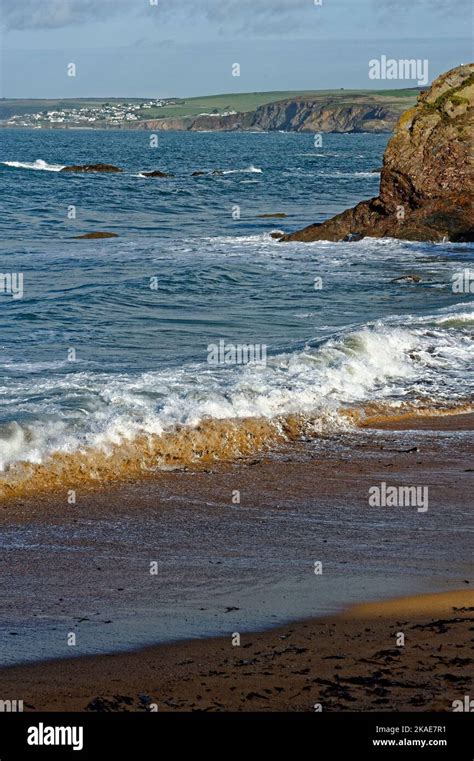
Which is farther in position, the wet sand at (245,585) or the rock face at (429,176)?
the rock face at (429,176)

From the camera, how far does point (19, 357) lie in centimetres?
1280

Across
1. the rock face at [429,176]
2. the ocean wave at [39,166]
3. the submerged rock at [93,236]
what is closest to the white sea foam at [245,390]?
the rock face at [429,176]

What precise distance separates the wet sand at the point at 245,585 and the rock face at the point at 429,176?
1685 centimetres

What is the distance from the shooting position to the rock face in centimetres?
2473

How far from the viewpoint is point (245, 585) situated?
20.2 feet

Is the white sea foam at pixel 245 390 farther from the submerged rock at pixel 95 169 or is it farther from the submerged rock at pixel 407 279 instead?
the submerged rock at pixel 95 169

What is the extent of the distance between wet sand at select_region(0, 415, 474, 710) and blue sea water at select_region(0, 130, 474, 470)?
132 cm

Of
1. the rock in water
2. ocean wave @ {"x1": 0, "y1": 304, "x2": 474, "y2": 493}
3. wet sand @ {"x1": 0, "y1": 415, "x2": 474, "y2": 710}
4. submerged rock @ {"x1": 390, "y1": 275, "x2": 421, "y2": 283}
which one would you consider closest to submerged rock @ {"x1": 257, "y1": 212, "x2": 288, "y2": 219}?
submerged rock @ {"x1": 390, "y1": 275, "x2": 421, "y2": 283}

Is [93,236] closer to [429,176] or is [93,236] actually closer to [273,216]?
[273,216]

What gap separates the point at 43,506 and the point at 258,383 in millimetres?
3742

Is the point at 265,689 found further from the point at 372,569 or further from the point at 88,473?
the point at 88,473

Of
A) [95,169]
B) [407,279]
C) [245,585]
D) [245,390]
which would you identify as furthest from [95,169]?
[245,585]

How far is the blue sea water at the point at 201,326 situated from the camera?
10039 millimetres

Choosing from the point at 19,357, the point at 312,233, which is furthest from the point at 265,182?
the point at 19,357
